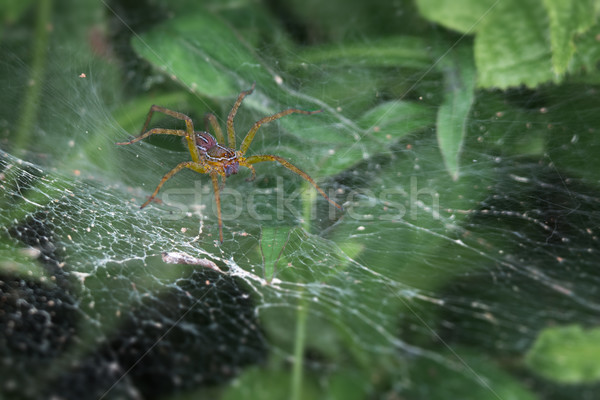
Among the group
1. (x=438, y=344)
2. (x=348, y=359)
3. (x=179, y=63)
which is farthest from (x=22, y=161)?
(x=438, y=344)

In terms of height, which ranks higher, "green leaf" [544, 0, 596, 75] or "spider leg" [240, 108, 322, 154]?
"green leaf" [544, 0, 596, 75]

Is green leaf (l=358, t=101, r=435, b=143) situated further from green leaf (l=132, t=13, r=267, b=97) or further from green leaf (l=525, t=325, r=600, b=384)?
green leaf (l=525, t=325, r=600, b=384)

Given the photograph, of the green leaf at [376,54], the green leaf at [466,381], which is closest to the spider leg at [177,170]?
the green leaf at [376,54]

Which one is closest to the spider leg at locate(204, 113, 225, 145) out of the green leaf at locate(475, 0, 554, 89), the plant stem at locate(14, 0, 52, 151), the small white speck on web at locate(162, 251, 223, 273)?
the small white speck on web at locate(162, 251, 223, 273)

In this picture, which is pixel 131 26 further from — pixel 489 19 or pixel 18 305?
pixel 489 19

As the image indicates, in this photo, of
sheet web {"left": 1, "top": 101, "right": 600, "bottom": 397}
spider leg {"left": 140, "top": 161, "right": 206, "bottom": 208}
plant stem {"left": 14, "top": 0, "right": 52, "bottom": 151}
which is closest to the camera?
sheet web {"left": 1, "top": 101, "right": 600, "bottom": 397}

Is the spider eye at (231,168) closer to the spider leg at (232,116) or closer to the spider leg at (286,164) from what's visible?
the spider leg at (286,164)
